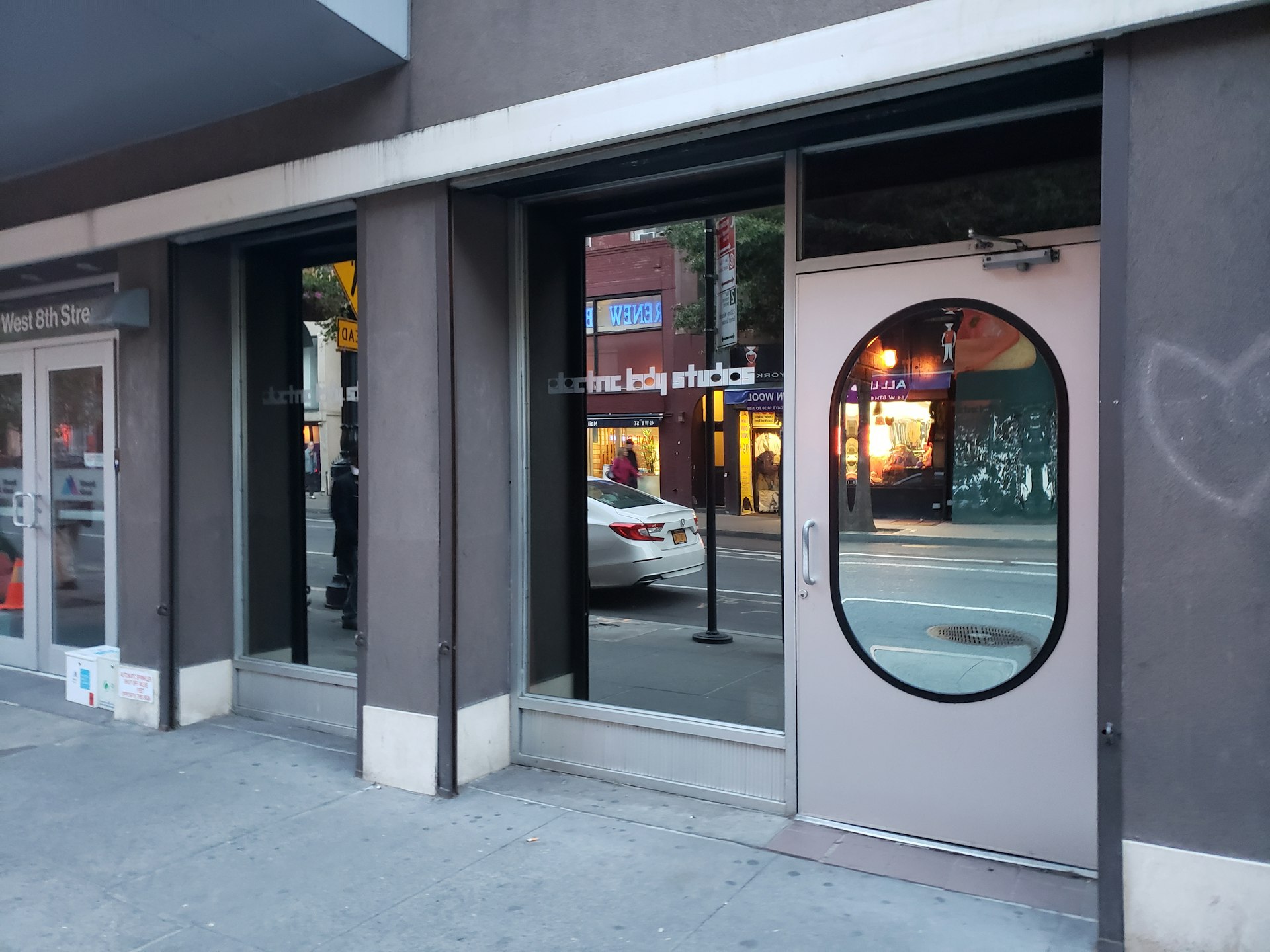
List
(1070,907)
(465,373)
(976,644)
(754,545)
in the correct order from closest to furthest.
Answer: (1070,907) < (976,644) < (465,373) < (754,545)

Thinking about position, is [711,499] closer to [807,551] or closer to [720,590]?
[720,590]

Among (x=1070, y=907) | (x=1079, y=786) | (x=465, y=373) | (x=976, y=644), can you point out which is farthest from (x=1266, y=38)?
(x=465, y=373)

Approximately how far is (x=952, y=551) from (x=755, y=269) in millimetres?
2236

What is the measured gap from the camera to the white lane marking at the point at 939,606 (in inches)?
161

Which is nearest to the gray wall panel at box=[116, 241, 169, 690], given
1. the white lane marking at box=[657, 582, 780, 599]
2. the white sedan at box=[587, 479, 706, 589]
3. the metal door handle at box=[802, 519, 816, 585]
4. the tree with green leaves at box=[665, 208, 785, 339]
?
the white sedan at box=[587, 479, 706, 589]

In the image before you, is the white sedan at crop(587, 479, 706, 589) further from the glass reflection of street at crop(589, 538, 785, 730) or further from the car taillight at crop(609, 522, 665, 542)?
the glass reflection of street at crop(589, 538, 785, 730)

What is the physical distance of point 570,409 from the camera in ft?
19.4

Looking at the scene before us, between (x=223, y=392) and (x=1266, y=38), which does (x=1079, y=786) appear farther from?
(x=223, y=392)

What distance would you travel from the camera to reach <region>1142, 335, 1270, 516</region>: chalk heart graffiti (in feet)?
10.5

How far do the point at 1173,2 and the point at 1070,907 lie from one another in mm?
3213

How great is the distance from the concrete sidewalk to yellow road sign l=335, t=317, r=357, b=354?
11.7ft

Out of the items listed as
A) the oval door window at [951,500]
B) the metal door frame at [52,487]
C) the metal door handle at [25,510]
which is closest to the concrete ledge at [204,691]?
the metal door frame at [52,487]

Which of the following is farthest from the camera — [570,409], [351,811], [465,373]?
[570,409]

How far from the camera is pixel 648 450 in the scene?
7109 mm
